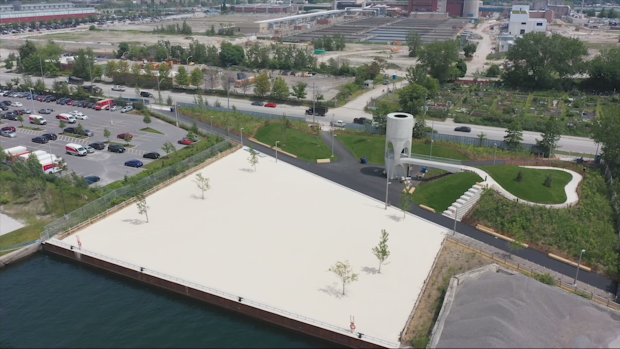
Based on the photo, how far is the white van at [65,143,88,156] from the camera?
5606cm

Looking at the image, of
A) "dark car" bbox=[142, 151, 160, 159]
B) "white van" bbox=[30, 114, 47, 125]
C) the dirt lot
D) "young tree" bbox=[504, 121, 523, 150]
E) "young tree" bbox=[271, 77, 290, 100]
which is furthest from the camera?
"young tree" bbox=[271, 77, 290, 100]

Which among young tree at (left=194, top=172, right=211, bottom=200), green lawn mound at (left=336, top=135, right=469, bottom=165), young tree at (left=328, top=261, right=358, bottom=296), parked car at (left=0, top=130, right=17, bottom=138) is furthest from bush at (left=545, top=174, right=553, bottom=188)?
parked car at (left=0, top=130, right=17, bottom=138)

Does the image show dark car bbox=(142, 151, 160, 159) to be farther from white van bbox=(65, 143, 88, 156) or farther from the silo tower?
the silo tower

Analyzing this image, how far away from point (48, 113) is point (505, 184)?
66.3 meters

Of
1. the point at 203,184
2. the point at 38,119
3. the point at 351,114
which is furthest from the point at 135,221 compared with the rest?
the point at 351,114

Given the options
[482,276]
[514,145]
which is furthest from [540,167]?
[482,276]

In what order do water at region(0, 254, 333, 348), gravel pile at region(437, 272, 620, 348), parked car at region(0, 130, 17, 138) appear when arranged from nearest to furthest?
gravel pile at region(437, 272, 620, 348) < water at region(0, 254, 333, 348) < parked car at region(0, 130, 17, 138)

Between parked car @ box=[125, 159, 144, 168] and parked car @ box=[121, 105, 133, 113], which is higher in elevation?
parked car @ box=[121, 105, 133, 113]

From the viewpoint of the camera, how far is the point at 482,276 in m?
32.9

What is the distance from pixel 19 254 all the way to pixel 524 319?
3604 centimetres

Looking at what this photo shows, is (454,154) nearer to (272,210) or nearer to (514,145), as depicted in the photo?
(514,145)

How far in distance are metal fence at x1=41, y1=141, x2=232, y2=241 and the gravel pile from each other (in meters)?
30.7

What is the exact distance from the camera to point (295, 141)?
6128 centimetres

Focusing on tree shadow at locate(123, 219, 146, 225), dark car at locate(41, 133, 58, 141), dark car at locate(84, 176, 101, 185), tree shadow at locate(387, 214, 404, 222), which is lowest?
tree shadow at locate(387, 214, 404, 222)
